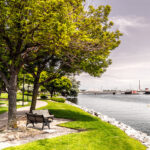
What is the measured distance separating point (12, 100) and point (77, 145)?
19.5 feet

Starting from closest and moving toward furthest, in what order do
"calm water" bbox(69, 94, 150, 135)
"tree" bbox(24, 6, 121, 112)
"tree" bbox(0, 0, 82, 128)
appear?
"tree" bbox(0, 0, 82, 128) < "tree" bbox(24, 6, 121, 112) < "calm water" bbox(69, 94, 150, 135)

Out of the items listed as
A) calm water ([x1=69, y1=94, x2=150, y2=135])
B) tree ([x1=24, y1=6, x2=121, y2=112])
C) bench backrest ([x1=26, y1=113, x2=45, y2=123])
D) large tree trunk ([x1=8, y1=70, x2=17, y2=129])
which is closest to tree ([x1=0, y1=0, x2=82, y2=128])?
large tree trunk ([x1=8, y1=70, x2=17, y2=129])

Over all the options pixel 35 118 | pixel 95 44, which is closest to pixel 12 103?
pixel 35 118

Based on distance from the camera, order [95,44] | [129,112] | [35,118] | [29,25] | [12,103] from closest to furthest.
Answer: [29,25], [12,103], [35,118], [95,44], [129,112]

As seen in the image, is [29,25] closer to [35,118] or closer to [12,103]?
[12,103]

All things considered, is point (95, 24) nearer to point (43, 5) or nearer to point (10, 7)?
point (43, 5)

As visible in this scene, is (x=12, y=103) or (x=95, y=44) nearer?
(x=12, y=103)

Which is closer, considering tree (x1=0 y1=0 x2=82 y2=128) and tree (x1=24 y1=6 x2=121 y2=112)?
tree (x1=0 y1=0 x2=82 y2=128)

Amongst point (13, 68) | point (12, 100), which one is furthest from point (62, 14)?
point (12, 100)

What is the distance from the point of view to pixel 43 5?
10.7 meters

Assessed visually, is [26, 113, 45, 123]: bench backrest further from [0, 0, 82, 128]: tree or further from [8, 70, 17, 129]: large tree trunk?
[0, 0, 82, 128]: tree

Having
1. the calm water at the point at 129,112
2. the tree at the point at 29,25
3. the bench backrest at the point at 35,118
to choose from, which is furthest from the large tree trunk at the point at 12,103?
the calm water at the point at 129,112

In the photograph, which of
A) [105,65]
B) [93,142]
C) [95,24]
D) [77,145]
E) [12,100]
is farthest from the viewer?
[105,65]

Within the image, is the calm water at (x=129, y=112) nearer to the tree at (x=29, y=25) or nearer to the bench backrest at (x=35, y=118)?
the bench backrest at (x=35, y=118)
